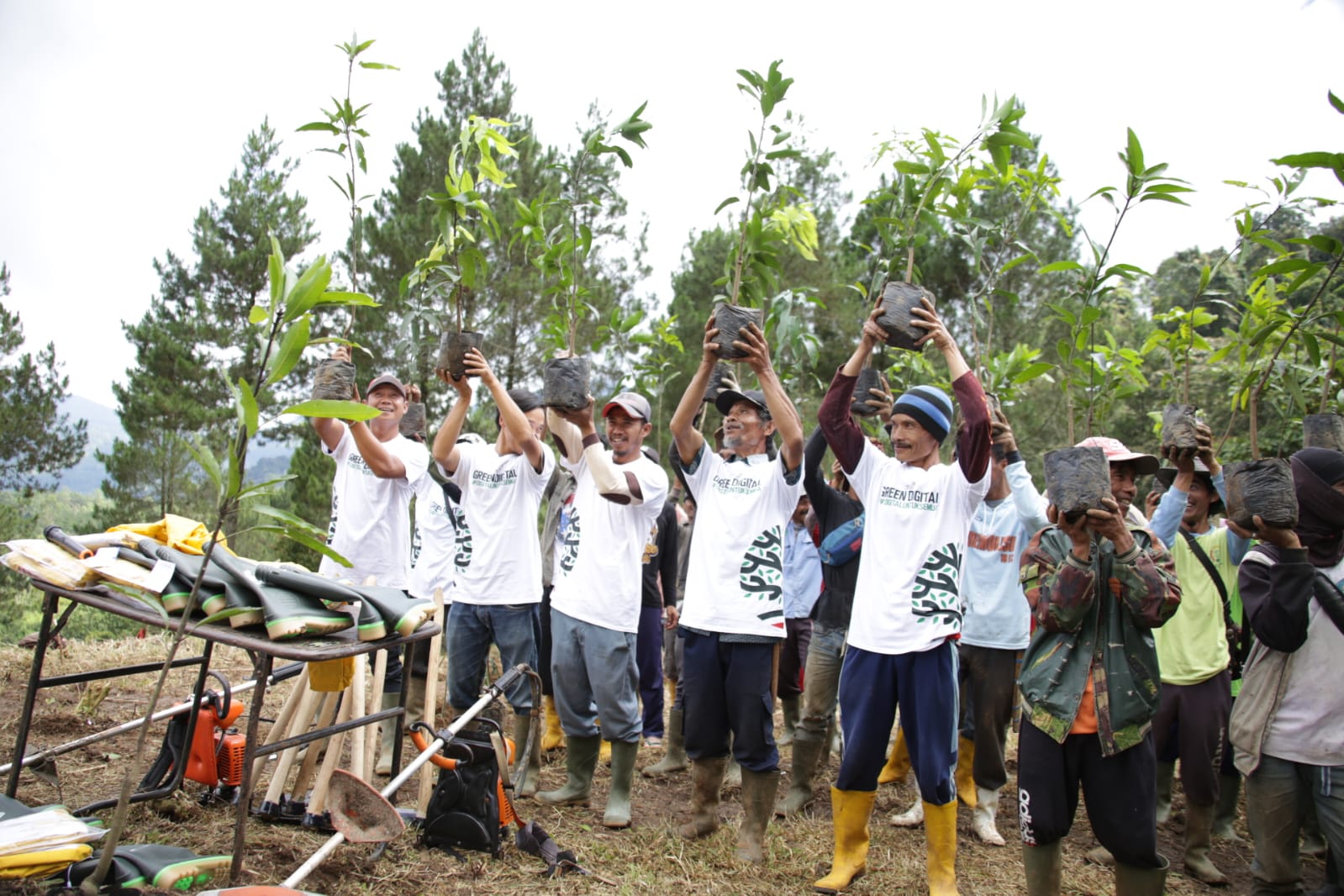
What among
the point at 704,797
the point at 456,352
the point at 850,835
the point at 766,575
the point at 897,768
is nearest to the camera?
the point at 850,835

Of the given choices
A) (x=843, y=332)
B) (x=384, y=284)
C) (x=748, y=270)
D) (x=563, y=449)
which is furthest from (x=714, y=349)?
(x=843, y=332)

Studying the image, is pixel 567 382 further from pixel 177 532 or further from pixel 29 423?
pixel 29 423

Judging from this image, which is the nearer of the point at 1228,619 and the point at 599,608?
the point at 599,608

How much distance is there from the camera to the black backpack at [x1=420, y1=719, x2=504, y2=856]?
144 inches

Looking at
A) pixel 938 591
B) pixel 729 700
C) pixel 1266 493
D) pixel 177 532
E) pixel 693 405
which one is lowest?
pixel 729 700

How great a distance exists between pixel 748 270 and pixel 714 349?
0.77 meters

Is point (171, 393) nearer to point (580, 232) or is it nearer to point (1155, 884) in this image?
point (580, 232)

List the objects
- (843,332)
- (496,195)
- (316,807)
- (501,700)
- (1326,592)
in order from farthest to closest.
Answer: (843,332), (496,195), (501,700), (316,807), (1326,592)

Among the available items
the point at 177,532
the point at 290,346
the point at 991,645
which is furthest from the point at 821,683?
the point at 290,346

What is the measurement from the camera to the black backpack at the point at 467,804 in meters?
3.66

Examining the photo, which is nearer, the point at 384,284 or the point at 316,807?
the point at 316,807

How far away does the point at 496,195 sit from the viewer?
14.8m

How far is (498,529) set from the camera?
15.1 feet

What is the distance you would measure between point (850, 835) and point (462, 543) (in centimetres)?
247
